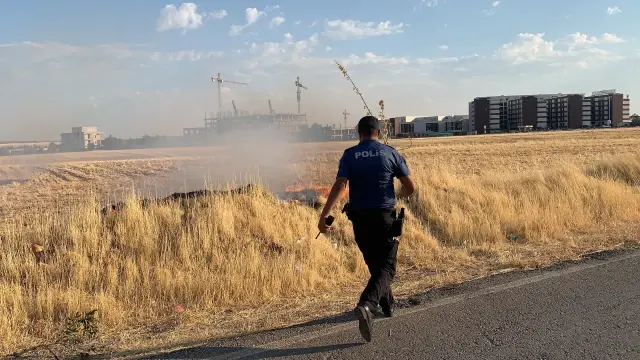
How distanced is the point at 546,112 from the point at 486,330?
16681cm

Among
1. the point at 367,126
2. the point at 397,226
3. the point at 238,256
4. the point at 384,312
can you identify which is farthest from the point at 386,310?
the point at 238,256

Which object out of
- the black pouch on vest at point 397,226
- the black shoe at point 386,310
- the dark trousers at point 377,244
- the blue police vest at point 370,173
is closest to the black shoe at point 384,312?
the black shoe at point 386,310

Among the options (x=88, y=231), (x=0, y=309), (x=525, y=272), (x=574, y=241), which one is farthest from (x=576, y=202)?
(x=0, y=309)

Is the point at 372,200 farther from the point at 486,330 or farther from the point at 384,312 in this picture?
the point at 486,330

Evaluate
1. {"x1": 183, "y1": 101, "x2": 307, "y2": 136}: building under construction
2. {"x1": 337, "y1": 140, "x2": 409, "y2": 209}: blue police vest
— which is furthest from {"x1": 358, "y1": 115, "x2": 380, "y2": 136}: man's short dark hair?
{"x1": 183, "y1": 101, "x2": 307, "y2": 136}: building under construction

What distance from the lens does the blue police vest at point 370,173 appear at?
414cm

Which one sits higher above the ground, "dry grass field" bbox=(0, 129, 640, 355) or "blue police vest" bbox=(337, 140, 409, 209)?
"blue police vest" bbox=(337, 140, 409, 209)

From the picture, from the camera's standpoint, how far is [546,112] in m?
153

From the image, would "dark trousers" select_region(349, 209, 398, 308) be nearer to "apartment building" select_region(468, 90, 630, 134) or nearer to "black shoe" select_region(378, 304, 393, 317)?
"black shoe" select_region(378, 304, 393, 317)

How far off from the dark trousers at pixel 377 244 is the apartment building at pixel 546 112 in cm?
14905

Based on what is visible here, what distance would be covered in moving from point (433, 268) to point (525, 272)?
1.20 m

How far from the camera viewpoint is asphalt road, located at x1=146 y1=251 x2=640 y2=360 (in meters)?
3.71

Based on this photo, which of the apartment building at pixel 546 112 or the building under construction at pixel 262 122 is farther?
the apartment building at pixel 546 112

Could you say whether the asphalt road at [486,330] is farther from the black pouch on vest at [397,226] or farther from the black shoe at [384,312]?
the black pouch on vest at [397,226]
